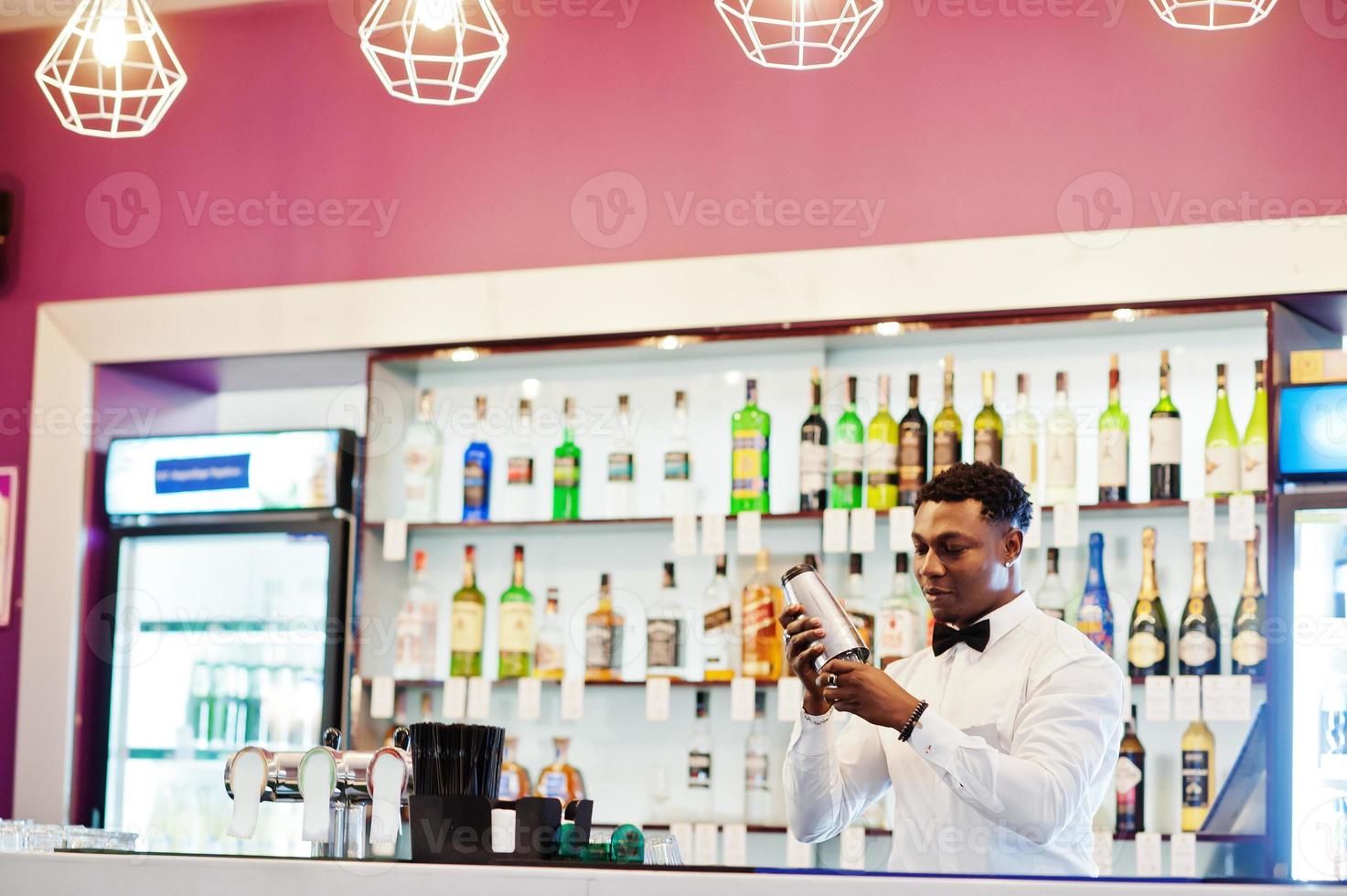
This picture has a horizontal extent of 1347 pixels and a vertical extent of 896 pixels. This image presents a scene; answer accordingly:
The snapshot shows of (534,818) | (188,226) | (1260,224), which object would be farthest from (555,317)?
(534,818)

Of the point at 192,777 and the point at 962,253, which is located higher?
the point at 962,253

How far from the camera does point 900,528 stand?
3863 mm

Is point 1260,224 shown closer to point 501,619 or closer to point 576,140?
point 576,140

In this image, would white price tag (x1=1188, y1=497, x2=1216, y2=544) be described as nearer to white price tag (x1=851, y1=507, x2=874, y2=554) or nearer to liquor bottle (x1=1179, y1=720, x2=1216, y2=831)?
liquor bottle (x1=1179, y1=720, x2=1216, y2=831)

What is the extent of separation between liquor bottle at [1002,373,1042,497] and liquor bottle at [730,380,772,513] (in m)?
0.60

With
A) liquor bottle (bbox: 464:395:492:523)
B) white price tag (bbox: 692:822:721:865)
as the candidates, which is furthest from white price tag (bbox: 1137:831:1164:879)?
liquor bottle (bbox: 464:395:492:523)

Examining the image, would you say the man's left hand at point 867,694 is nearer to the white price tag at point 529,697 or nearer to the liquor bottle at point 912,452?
the liquor bottle at point 912,452

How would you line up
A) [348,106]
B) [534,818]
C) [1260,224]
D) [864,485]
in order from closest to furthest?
1. [534,818]
2. [1260,224]
3. [864,485]
4. [348,106]

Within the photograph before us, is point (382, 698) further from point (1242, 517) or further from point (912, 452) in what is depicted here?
point (1242, 517)

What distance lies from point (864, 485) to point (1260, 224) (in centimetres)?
113

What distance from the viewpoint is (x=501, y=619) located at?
168 inches

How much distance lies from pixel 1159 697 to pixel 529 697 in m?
1.54

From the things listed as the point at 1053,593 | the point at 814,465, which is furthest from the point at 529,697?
the point at 1053,593

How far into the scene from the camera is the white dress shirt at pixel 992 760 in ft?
7.55
